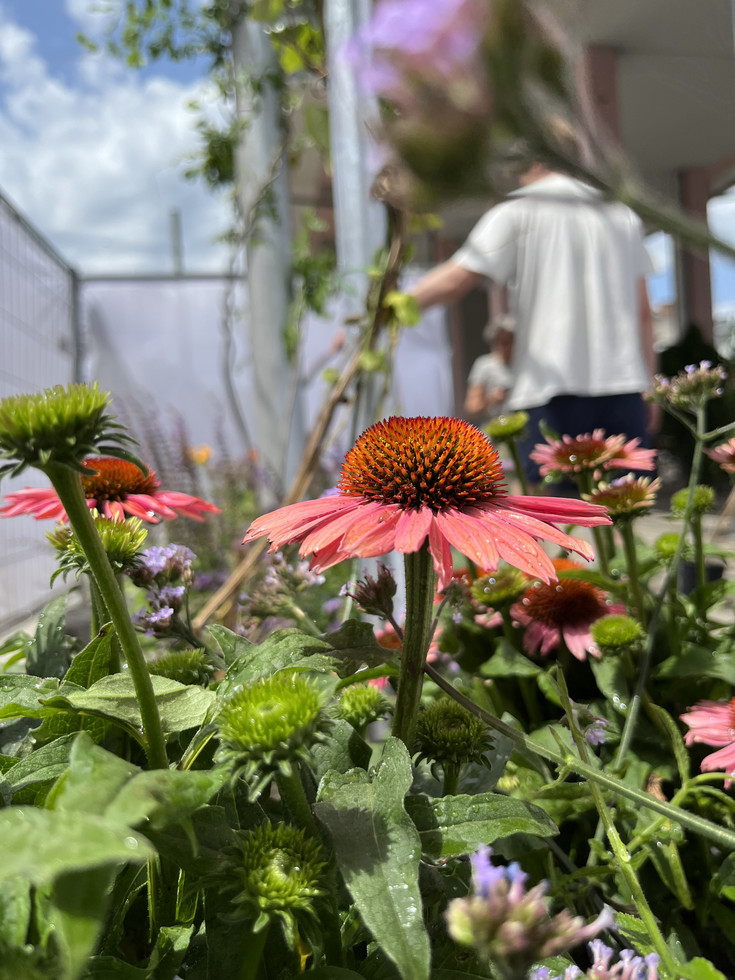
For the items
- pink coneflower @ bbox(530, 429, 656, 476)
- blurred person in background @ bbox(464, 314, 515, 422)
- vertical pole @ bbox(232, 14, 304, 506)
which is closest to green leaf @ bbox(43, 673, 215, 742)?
pink coneflower @ bbox(530, 429, 656, 476)

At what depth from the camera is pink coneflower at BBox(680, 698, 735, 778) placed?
395 millimetres

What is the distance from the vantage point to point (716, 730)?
0.43 m

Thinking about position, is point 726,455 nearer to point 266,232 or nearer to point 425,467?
point 425,467

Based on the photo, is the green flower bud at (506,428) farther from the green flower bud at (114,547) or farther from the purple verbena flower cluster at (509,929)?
the purple verbena flower cluster at (509,929)

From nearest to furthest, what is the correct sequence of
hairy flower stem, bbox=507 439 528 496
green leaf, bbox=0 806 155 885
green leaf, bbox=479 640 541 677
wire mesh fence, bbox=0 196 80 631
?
green leaf, bbox=0 806 155 885
green leaf, bbox=479 640 541 677
hairy flower stem, bbox=507 439 528 496
wire mesh fence, bbox=0 196 80 631

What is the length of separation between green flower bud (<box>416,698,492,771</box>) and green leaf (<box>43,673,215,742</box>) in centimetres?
10

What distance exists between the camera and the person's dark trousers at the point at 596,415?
1338 mm

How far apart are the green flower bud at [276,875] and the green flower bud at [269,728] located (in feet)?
0.08

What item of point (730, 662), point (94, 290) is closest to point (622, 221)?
point (730, 662)

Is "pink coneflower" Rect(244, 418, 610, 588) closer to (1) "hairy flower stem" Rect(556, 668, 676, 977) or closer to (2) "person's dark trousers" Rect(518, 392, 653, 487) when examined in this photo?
(1) "hairy flower stem" Rect(556, 668, 676, 977)

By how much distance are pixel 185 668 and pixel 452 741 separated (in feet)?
0.45

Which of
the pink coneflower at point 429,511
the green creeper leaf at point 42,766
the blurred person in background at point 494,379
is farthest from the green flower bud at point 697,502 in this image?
the blurred person in background at point 494,379

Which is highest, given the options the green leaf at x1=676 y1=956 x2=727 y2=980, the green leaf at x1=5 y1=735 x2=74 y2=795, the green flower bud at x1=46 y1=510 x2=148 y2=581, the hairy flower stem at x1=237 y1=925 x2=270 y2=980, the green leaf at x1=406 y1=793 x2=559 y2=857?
the green flower bud at x1=46 y1=510 x2=148 y2=581

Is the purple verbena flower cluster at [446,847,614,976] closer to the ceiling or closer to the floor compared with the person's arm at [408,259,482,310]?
closer to the floor
